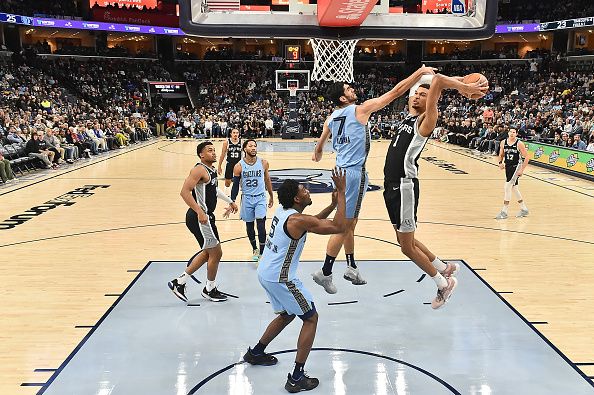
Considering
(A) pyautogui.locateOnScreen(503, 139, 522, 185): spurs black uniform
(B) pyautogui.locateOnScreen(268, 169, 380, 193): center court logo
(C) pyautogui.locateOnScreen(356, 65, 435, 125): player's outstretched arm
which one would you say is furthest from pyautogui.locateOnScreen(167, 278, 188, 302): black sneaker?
(B) pyautogui.locateOnScreen(268, 169, 380, 193): center court logo

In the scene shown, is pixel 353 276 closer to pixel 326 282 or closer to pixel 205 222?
pixel 326 282

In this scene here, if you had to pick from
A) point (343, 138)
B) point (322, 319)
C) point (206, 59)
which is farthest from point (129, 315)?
point (206, 59)

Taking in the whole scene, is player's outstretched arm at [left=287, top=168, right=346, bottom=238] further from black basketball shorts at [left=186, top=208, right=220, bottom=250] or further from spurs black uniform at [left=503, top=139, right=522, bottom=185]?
spurs black uniform at [left=503, top=139, right=522, bottom=185]

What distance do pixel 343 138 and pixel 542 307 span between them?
2774 mm

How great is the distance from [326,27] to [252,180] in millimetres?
2783

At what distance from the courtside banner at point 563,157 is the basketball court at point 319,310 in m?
4.57

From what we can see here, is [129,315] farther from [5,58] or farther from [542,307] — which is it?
[5,58]

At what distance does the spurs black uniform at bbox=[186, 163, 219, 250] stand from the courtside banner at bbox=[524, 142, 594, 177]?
12404 mm

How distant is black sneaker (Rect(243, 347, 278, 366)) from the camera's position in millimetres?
4664

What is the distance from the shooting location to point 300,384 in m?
4.21

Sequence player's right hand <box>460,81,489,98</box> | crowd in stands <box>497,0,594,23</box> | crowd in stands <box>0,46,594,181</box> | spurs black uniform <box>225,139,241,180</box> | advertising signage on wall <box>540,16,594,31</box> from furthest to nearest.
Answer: crowd in stands <box>497,0,594,23</box> < advertising signage on wall <box>540,16,594,31</box> < crowd in stands <box>0,46,594,181</box> < spurs black uniform <box>225,139,241,180</box> < player's right hand <box>460,81,489,98</box>

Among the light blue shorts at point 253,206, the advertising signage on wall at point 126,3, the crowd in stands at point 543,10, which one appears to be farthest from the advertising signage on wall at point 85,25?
the light blue shorts at point 253,206

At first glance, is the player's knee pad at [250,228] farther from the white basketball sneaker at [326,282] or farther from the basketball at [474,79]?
the basketball at [474,79]

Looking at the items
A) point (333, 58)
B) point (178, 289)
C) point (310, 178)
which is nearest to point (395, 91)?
point (178, 289)
